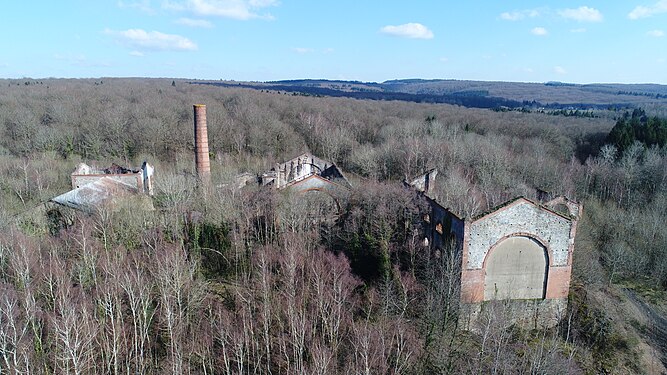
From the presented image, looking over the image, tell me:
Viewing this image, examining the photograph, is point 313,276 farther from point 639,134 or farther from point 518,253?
point 639,134

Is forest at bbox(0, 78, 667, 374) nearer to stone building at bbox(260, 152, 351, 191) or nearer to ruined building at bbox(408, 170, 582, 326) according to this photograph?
ruined building at bbox(408, 170, 582, 326)

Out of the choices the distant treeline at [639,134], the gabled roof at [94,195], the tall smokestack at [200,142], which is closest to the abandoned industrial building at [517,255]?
the tall smokestack at [200,142]

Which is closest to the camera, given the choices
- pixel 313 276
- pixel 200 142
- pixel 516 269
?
pixel 516 269

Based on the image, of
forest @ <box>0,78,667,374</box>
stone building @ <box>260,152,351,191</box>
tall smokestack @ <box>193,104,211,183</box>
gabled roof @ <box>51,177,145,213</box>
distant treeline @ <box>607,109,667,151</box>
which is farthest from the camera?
distant treeline @ <box>607,109,667,151</box>

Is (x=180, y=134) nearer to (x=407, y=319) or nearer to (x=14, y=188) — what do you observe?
(x=14, y=188)

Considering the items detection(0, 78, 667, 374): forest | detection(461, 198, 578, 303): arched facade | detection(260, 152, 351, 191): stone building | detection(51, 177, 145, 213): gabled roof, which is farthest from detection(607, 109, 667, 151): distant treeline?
detection(51, 177, 145, 213): gabled roof

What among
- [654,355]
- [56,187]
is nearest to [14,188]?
[56,187]

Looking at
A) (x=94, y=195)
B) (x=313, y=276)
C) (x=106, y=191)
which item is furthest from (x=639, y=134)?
(x=94, y=195)
